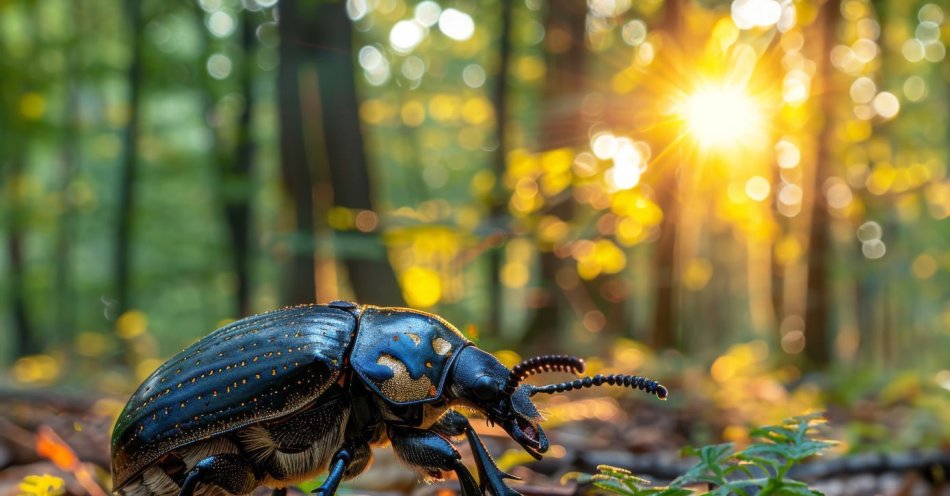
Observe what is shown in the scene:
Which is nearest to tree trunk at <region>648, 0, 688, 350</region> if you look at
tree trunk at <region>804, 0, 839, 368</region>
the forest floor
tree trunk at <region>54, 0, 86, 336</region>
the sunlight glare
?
the sunlight glare

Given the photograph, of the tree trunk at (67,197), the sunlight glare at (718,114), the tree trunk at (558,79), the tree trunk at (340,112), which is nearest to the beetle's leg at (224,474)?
the sunlight glare at (718,114)

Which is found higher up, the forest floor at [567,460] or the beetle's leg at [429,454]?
the beetle's leg at [429,454]

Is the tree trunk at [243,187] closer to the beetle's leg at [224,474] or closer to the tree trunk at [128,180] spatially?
the tree trunk at [128,180]

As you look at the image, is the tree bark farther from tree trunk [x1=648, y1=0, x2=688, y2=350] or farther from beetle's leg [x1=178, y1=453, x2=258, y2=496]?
beetle's leg [x1=178, y1=453, x2=258, y2=496]

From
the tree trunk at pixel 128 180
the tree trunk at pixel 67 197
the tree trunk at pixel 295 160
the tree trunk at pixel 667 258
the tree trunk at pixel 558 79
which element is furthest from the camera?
the tree trunk at pixel 67 197

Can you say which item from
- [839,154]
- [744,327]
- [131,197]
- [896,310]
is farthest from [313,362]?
[744,327]

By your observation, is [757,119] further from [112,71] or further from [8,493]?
[112,71]

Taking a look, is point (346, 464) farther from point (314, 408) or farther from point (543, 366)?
point (543, 366)

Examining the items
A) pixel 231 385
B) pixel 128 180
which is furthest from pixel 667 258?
pixel 128 180
